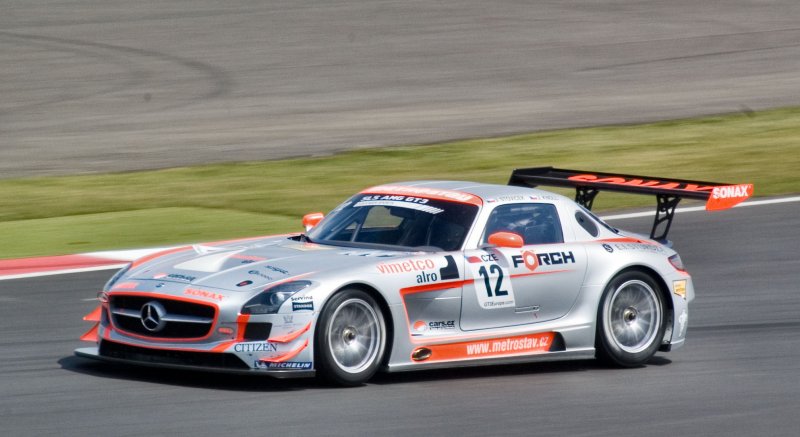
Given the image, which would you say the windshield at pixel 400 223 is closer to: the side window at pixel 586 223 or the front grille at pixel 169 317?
the side window at pixel 586 223

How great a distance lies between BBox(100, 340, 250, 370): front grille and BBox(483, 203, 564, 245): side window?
2209 mm

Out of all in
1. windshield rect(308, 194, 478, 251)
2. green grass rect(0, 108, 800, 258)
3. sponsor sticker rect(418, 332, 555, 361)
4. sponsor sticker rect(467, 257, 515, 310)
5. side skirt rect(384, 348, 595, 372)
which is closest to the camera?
side skirt rect(384, 348, 595, 372)

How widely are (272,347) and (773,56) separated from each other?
901 inches

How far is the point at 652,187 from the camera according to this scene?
391 inches

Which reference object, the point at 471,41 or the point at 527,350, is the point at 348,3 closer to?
the point at 471,41

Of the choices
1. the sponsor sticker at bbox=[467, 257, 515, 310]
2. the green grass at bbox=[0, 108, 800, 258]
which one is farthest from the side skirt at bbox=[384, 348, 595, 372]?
the green grass at bbox=[0, 108, 800, 258]

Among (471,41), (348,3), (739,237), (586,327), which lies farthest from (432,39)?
(586,327)

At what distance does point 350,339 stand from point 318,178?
407 inches

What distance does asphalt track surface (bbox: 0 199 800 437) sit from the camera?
23.8ft

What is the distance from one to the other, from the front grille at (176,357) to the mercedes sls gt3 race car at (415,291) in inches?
0.4

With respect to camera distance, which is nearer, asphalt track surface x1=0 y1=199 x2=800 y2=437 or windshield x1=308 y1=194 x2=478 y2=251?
asphalt track surface x1=0 y1=199 x2=800 y2=437

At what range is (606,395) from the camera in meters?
8.37

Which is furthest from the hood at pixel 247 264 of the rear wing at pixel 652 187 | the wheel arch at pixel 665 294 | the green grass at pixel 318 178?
the green grass at pixel 318 178

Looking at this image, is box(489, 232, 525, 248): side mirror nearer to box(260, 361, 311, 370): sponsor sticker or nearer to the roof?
the roof
